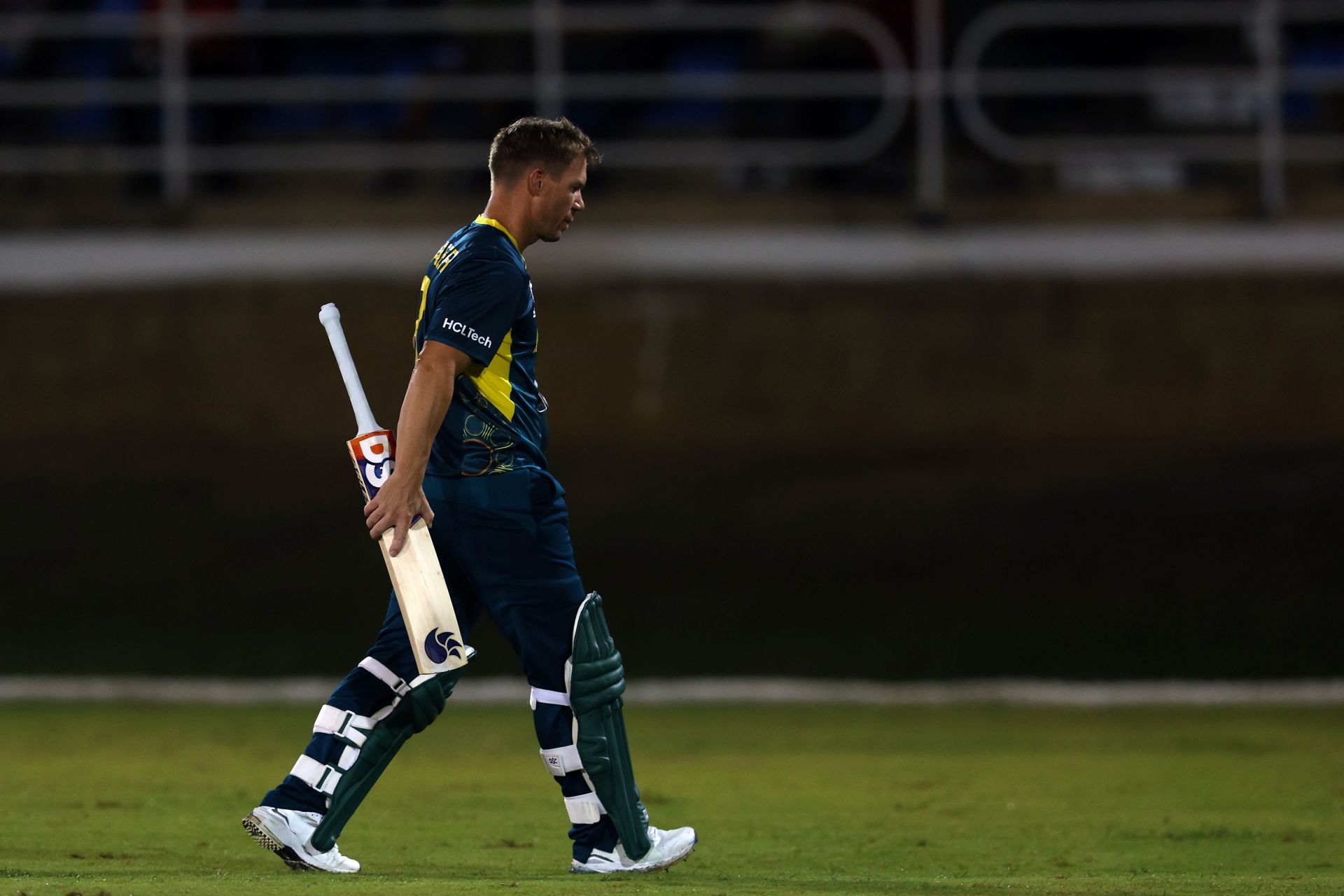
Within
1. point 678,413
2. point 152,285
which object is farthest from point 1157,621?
point 152,285

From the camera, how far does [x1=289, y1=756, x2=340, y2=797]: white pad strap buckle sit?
4.30 metres

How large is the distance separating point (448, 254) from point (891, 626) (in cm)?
561

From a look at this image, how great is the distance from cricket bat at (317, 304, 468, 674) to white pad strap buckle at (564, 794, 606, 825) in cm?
44

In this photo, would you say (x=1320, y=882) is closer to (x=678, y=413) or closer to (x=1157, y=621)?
(x=1157, y=621)

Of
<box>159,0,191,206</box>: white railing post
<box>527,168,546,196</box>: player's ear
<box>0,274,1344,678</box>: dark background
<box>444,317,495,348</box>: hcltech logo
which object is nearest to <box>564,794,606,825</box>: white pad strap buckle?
<box>444,317,495,348</box>: hcltech logo

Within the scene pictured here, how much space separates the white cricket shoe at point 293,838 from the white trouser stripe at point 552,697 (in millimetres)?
568

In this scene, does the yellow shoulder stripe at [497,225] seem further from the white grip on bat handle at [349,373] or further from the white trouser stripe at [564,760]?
the white trouser stripe at [564,760]

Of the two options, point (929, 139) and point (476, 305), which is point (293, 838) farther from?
point (929, 139)

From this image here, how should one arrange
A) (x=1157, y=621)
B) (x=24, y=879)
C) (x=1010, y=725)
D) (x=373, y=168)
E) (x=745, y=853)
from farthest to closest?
(x=373, y=168) → (x=1157, y=621) → (x=1010, y=725) → (x=745, y=853) → (x=24, y=879)

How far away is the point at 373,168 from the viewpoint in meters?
11.0

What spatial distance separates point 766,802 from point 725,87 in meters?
5.80

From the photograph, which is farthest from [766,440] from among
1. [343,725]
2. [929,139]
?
[343,725]

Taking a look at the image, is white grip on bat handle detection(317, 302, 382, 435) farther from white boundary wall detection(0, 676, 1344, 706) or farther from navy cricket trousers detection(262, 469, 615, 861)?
white boundary wall detection(0, 676, 1344, 706)

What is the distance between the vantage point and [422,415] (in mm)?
4078
